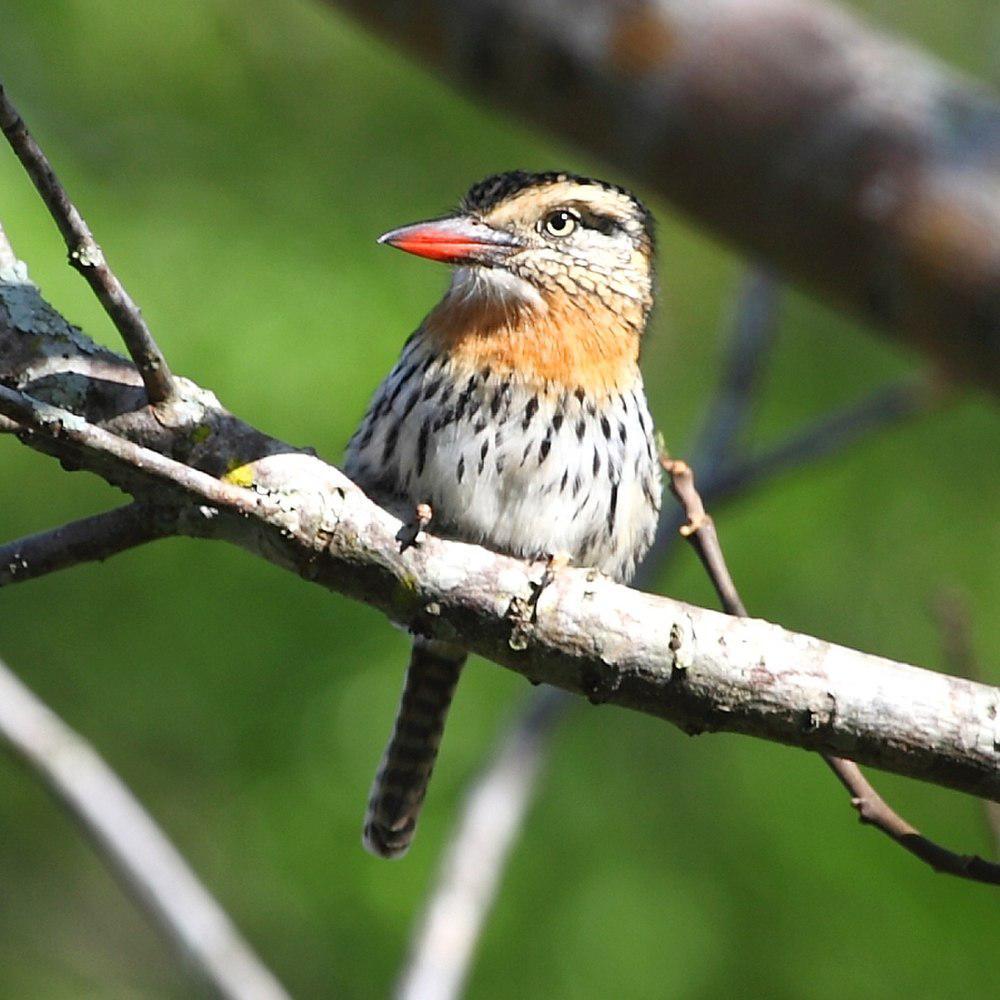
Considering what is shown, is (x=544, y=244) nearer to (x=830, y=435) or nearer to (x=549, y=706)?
(x=549, y=706)

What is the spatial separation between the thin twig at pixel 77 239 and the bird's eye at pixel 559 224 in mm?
1567

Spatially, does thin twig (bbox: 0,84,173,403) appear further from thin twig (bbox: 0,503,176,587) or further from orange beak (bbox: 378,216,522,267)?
orange beak (bbox: 378,216,522,267)

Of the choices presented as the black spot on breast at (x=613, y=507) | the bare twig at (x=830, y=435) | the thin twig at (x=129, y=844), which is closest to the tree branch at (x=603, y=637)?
the black spot on breast at (x=613, y=507)

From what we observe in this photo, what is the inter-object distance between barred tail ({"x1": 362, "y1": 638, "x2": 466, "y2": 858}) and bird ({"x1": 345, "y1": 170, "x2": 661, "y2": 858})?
0.05 feet

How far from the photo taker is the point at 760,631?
107 inches

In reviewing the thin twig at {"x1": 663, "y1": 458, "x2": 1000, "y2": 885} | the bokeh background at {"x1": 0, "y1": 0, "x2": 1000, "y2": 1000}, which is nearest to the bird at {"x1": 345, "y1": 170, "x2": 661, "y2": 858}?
the thin twig at {"x1": 663, "y1": 458, "x2": 1000, "y2": 885}

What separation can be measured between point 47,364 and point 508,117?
8.88 feet

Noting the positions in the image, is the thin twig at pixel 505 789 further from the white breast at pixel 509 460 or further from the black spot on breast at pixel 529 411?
the black spot on breast at pixel 529 411

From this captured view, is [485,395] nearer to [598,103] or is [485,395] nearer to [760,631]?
[760,631]

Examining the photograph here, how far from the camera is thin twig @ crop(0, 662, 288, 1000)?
377cm

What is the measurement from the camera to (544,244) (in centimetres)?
389

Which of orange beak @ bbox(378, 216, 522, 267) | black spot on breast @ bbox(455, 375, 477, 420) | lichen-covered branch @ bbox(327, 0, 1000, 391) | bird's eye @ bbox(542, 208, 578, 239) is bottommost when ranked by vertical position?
black spot on breast @ bbox(455, 375, 477, 420)

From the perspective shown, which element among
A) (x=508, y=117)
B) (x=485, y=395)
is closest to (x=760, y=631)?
(x=485, y=395)

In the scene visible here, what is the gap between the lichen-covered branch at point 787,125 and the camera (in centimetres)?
464
